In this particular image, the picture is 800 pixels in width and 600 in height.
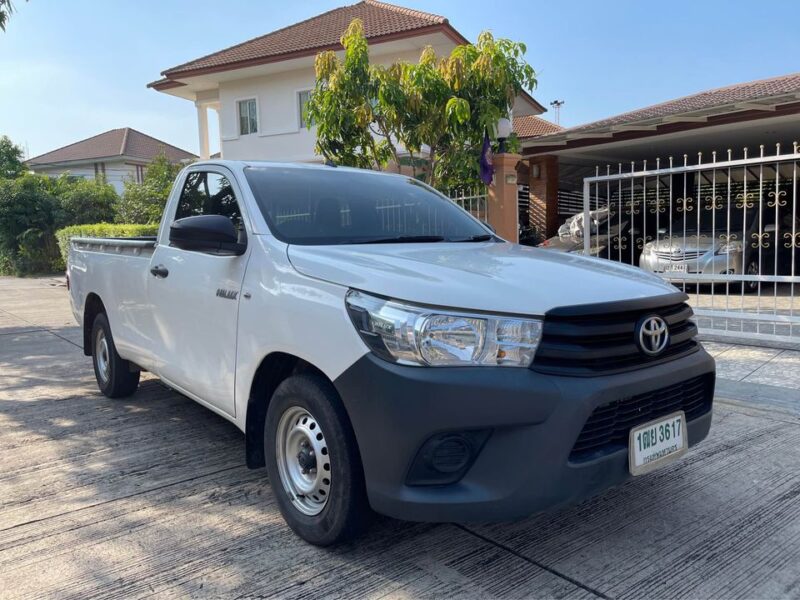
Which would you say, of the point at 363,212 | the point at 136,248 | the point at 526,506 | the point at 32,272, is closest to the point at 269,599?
the point at 526,506

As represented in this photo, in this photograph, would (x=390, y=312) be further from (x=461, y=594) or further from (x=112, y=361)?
(x=112, y=361)

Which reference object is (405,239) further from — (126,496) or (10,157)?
(10,157)

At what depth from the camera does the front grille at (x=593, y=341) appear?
2.31 metres

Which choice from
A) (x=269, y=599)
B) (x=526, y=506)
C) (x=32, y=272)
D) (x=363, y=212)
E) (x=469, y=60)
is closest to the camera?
(x=526, y=506)

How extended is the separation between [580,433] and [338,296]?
105cm

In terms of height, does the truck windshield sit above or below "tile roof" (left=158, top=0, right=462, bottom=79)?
below

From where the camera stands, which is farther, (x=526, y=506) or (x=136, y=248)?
(x=136, y=248)

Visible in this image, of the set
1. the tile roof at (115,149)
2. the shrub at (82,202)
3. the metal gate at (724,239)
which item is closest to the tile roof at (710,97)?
the metal gate at (724,239)

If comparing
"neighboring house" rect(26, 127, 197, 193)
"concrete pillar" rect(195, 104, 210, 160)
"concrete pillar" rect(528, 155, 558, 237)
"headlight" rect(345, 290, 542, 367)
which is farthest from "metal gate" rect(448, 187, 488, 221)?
"neighboring house" rect(26, 127, 197, 193)

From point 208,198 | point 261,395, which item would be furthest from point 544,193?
point 261,395

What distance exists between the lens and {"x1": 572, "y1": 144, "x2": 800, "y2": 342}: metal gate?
6445 millimetres

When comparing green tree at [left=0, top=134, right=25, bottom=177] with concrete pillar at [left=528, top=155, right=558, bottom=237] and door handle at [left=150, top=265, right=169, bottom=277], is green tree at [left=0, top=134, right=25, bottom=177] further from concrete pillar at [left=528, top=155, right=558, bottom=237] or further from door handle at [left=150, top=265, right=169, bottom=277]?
door handle at [left=150, top=265, right=169, bottom=277]

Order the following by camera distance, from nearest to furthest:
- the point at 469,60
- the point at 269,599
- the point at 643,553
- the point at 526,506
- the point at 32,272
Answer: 1. the point at 526,506
2. the point at 269,599
3. the point at 643,553
4. the point at 469,60
5. the point at 32,272

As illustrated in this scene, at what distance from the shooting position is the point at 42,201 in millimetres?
20641
